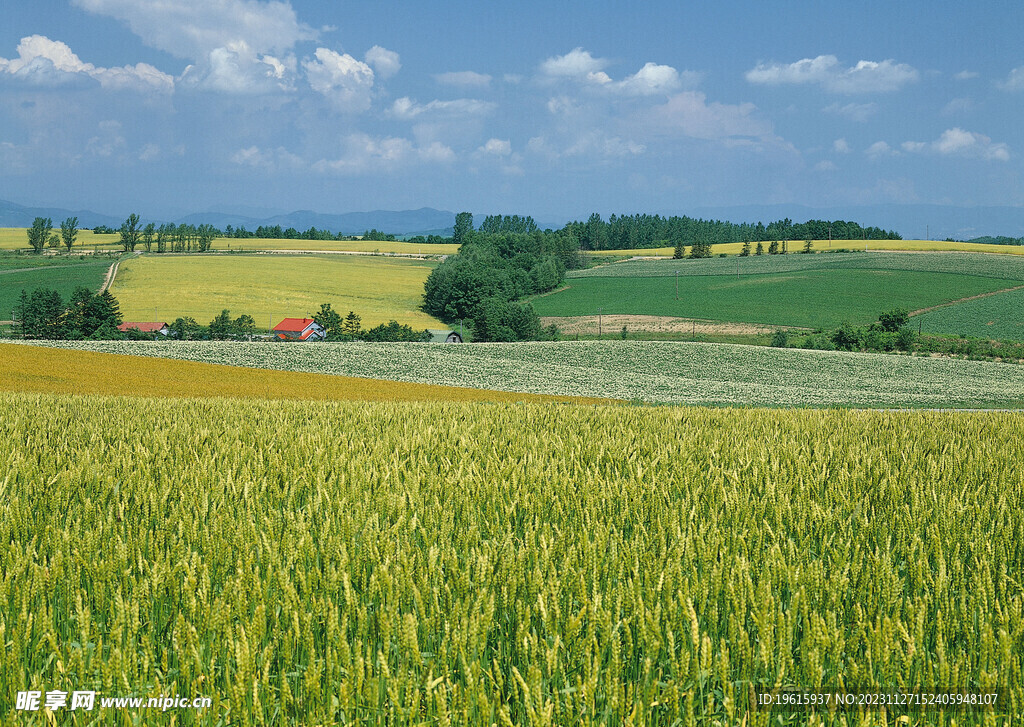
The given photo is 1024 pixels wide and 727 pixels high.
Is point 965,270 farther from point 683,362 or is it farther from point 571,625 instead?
point 571,625

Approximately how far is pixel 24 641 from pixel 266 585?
2.89 feet

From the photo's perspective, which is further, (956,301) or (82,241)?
(82,241)

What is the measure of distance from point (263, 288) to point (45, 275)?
24271 mm

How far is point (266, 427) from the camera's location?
8.08 m

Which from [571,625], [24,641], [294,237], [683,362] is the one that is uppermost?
[294,237]

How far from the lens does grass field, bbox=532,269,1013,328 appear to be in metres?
71.1

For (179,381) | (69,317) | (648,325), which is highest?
(648,325)

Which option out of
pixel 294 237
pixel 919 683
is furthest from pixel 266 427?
pixel 294 237

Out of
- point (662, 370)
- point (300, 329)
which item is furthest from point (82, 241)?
point (662, 370)

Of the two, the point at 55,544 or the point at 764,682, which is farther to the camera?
the point at 55,544

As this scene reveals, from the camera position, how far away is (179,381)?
26.8 m

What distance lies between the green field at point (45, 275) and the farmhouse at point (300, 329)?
72.7ft

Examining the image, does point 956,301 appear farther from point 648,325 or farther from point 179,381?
point 179,381

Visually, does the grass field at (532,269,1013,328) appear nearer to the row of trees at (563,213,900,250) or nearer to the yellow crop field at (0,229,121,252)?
the row of trees at (563,213,900,250)
